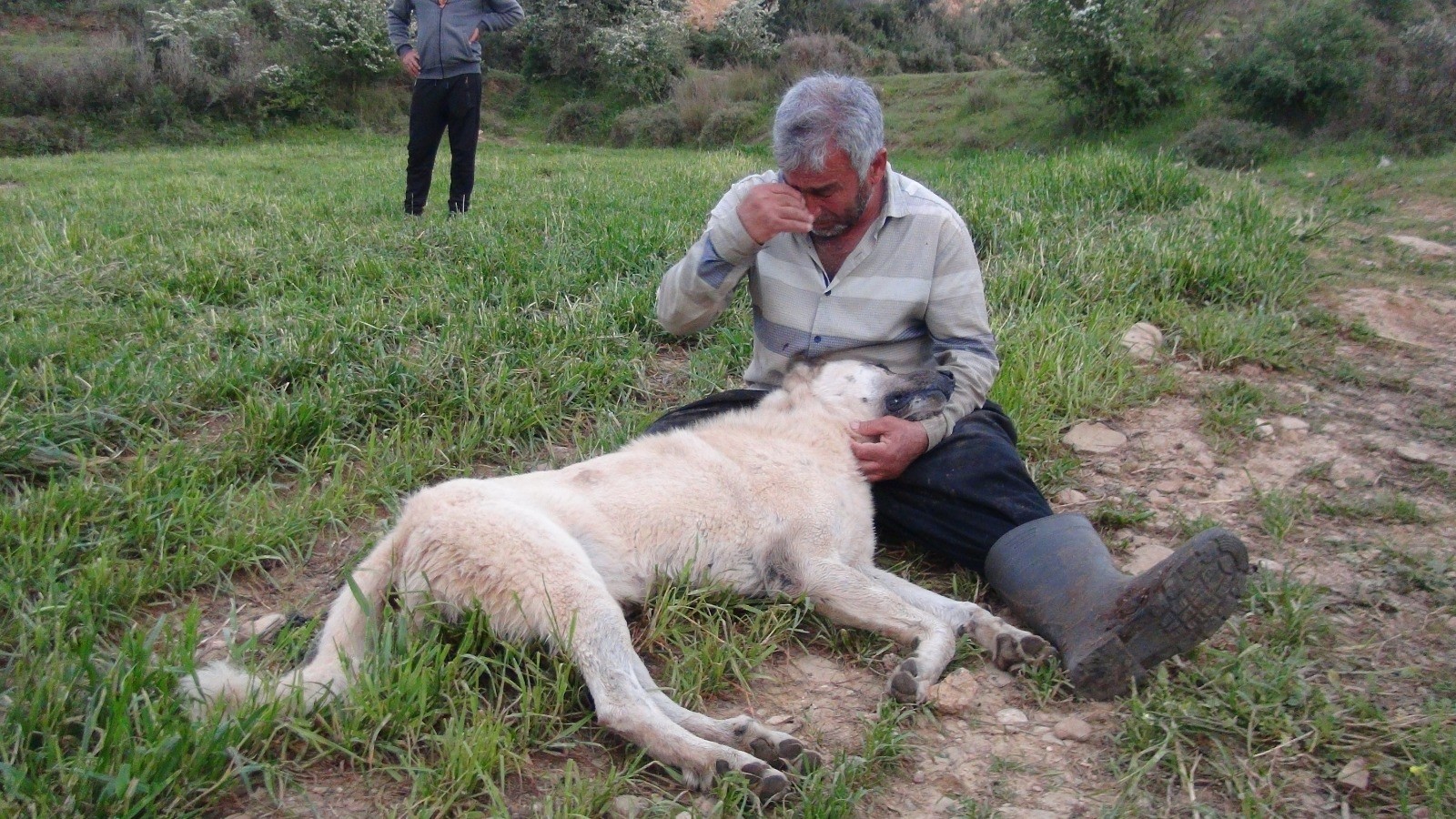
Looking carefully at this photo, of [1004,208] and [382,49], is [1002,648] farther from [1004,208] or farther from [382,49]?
[382,49]

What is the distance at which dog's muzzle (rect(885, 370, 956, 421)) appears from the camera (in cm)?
334

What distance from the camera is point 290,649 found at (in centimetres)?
280

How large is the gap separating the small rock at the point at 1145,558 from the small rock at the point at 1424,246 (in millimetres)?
4514

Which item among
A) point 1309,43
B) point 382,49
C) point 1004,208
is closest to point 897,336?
point 1004,208

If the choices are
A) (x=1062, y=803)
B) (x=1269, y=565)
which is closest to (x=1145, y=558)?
(x=1269, y=565)

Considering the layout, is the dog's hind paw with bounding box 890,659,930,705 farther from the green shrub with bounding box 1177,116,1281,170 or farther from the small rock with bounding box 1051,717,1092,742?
the green shrub with bounding box 1177,116,1281,170

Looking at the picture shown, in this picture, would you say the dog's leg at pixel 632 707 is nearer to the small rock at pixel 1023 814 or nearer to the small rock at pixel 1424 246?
the small rock at pixel 1023 814

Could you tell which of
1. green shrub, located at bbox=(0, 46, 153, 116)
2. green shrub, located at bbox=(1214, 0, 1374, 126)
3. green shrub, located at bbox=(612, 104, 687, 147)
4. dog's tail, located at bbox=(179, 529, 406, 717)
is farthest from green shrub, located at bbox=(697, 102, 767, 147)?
dog's tail, located at bbox=(179, 529, 406, 717)

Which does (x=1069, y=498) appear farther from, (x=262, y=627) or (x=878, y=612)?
(x=262, y=627)

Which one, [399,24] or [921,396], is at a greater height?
[399,24]

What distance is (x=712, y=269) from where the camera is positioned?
343 centimetres

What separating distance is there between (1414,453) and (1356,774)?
2.28m

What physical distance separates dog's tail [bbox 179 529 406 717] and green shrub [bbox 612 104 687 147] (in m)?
17.6

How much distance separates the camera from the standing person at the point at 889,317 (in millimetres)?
3080
